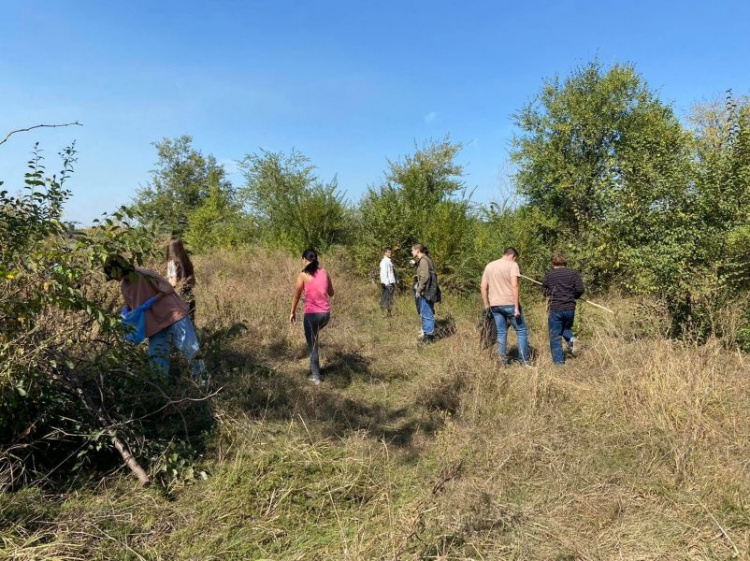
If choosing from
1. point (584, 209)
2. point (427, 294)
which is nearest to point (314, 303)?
point (427, 294)

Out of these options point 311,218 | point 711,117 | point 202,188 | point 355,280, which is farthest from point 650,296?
point 202,188

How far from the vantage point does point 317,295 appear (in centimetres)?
520

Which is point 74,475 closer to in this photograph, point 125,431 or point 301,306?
point 125,431

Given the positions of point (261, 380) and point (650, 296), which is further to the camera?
point (650, 296)

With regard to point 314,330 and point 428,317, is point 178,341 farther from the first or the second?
point 428,317

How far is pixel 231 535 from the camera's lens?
8.53ft

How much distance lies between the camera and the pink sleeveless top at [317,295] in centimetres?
520

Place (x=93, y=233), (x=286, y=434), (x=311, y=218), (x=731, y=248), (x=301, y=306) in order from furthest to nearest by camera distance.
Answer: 1. (x=311, y=218)
2. (x=301, y=306)
3. (x=731, y=248)
4. (x=286, y=434)
5. (x=93, y=233)

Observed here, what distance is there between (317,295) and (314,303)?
102 mm

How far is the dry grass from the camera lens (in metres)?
2.46

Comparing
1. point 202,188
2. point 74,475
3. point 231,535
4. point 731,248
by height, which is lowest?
point 231,535

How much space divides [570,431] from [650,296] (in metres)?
3.30

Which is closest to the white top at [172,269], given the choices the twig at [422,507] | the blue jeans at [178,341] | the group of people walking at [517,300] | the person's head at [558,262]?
the blue jeans at [178,341]

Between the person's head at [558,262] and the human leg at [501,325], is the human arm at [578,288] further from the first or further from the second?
the human leg at [501,325]
